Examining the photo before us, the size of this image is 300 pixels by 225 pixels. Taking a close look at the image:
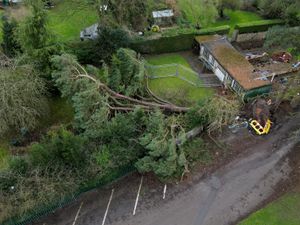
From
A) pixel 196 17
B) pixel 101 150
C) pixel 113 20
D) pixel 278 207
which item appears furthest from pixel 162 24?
pixel 278 207

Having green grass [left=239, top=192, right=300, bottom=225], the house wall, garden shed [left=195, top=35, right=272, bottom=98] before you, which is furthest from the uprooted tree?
green grass [left=239, top=192, right=300, bottom=225]

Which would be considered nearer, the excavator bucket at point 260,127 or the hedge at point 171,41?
the excavator bucket at point 260,127

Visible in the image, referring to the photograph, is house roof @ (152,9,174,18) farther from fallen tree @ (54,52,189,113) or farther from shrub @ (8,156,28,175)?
shrub @ (8,156,28,175)

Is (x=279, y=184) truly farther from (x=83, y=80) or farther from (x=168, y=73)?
(x=83, y=80)

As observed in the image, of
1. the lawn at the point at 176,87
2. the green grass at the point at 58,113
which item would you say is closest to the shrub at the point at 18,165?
the green grass at the point at 58,113

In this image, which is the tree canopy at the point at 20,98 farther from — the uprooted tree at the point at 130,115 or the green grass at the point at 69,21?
the green grass at the point at 69,21

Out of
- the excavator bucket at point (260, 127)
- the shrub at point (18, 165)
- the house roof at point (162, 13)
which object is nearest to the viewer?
the shrub at point (18, 165)
